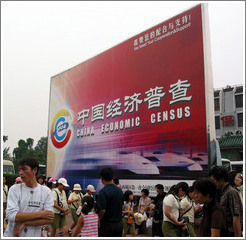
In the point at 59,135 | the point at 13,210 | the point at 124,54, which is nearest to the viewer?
the point at 13,210

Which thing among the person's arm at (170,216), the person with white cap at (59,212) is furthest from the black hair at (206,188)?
the person with white cap at (59,212)

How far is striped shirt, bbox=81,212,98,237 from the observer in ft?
10.8

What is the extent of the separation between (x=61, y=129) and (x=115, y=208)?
7.54 metres

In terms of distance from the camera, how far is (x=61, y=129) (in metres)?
10.4

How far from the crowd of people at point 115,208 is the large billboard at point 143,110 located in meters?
1.35

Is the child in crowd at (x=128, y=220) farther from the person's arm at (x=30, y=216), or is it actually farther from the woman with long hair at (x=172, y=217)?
the person's arm at (x=30, y=216)

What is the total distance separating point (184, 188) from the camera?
4.06m

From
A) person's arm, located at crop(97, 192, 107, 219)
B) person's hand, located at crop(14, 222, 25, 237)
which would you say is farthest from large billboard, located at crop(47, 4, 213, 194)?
person's hand, located at crop(14, 222, 25, 237)

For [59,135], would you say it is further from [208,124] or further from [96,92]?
[208,124]

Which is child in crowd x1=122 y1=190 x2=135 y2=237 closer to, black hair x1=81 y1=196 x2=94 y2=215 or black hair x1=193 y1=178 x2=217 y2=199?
black hair x1=81 y1=196 x2=94 y2=215

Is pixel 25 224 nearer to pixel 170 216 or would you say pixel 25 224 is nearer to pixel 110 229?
pixel 110 229

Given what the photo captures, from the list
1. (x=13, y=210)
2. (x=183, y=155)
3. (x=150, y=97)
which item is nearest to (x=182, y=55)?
(x=150, y=97)

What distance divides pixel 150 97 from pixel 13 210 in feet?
16.4

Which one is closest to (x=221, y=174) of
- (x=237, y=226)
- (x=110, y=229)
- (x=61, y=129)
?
(x=237, y=226)
